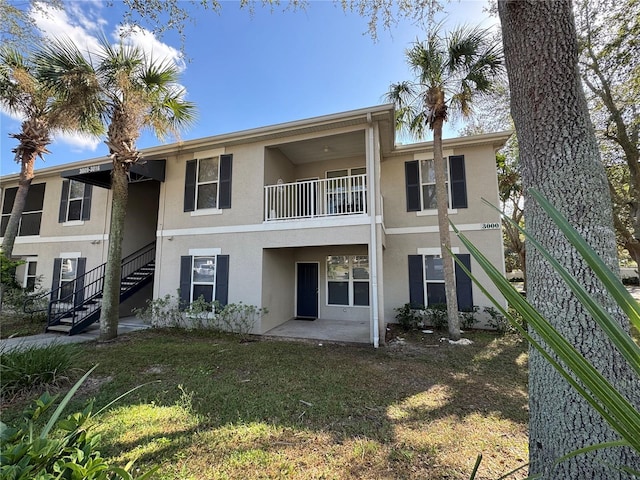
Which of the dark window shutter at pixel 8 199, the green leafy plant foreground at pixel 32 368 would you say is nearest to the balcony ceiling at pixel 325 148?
the green leafy plant foreground at pixel 32 368

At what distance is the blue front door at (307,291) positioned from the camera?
10.8 m

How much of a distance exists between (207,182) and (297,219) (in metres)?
3.56

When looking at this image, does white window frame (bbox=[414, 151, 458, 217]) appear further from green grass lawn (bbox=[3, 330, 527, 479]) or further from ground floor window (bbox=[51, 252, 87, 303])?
ground floor window (bbox=[51, 252, 87, 303])

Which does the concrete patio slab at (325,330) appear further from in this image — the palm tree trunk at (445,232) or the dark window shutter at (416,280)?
the palm tree trunk at (445,232)

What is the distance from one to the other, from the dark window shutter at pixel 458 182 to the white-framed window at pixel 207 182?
780 cm

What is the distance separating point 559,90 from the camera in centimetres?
227

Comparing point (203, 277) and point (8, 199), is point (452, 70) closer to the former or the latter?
point (203, 277)

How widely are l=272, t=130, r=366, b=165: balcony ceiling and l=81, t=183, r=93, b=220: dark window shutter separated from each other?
7875mm

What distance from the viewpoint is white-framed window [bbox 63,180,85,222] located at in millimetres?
11359

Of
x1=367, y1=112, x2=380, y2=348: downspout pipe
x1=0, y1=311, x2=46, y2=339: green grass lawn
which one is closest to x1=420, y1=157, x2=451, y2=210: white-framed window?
x1=367, y1=112, x2=380, y2=348: downspout pipe

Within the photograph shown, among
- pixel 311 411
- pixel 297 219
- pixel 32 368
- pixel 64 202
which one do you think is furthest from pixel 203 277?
pixel 64 202

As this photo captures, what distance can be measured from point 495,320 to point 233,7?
988 centimetres

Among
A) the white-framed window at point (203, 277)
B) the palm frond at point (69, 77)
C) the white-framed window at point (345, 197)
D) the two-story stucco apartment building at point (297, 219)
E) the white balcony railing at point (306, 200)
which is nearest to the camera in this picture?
the palm frond at point (69, 77)

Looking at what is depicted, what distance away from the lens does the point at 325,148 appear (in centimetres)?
967
